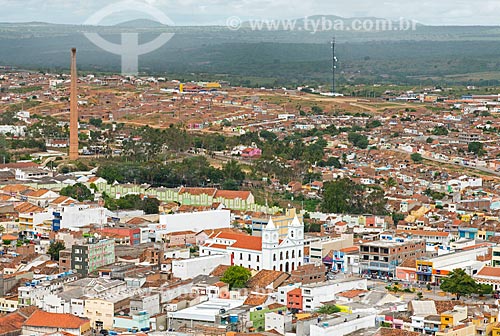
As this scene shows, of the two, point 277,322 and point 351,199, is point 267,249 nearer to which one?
point 277,322

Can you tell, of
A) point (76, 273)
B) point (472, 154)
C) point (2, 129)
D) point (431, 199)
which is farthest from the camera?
point (2, 129)

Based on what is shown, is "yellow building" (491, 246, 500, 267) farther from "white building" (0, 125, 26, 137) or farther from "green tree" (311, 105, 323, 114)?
"green tree" (311, 105, 323, 114)

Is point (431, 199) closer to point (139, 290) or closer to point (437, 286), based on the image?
point (437, 286)

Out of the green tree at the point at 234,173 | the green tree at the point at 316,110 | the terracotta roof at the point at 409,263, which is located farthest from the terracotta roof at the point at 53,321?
the green tree at the point at 316,110

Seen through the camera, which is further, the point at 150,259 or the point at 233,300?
the point at 150,259

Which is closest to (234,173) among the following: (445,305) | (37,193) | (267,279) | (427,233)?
(37,193)

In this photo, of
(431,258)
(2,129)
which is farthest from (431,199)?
(2,129)

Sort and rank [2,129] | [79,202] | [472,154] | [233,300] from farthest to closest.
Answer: [2,129] < [472,154] < [79,202] < [233,300]
